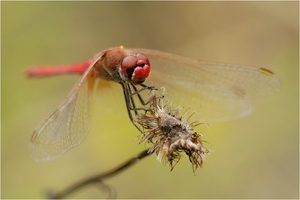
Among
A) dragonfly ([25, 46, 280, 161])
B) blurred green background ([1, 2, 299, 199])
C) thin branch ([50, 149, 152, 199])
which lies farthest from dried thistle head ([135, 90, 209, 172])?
blurred green background ([1, 2, 299, 199])

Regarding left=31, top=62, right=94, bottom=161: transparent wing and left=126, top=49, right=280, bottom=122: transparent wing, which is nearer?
left=31, top=62, right=94, bottom=161: transparent wing

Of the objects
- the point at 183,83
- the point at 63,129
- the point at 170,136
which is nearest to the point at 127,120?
the point at 183,83

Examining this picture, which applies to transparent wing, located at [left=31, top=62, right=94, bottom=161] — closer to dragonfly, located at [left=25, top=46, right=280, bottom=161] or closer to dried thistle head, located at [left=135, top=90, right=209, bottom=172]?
dragonfly, located at [left=25, top=46, right=280, bottom=161]

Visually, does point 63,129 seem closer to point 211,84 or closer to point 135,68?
point 135,68

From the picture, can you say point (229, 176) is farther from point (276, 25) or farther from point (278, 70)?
point (276, 25)

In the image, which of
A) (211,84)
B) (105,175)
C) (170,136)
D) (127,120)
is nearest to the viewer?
(170,136)

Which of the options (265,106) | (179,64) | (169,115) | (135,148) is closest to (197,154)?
(169,115)
